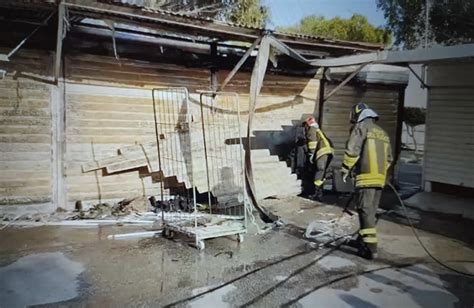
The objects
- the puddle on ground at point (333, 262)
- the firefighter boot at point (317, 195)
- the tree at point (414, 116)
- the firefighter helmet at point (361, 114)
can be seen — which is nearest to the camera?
the puddle on ground at point (333, 262)

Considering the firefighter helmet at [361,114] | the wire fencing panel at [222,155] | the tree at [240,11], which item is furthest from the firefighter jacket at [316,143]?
the tree at [240,11]

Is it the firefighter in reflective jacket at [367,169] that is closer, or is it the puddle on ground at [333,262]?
the puddle on ground at [333,262]

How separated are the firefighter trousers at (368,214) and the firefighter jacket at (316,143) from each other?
145 inches

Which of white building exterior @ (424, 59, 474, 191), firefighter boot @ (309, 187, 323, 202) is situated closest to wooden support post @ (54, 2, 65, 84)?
firefighter boot @ (309, 187, 323, 202)

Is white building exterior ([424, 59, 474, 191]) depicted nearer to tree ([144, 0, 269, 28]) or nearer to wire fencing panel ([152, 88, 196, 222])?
wire fencing panel ([152, 88, 196, 222])

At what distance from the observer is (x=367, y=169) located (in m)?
6.01

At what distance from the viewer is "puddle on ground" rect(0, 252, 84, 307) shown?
453 centimetres

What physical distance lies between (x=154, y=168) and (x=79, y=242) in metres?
2.47

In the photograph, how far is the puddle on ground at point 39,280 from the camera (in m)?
4.53

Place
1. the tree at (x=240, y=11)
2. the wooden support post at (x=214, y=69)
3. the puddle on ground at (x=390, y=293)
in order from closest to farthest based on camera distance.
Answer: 1. the puddle on ground at (x=390, y=293)
2. the wooden support post at (x=214, y=69)
3. the tree at (x=240, y=11)

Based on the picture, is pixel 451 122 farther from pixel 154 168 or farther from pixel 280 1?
pixel 280 1

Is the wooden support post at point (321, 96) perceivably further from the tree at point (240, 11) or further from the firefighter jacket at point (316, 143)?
the tree at point (240, 11)

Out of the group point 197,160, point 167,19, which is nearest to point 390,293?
point 197,160

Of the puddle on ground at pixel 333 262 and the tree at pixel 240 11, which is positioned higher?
the tree at pixel 240 11
